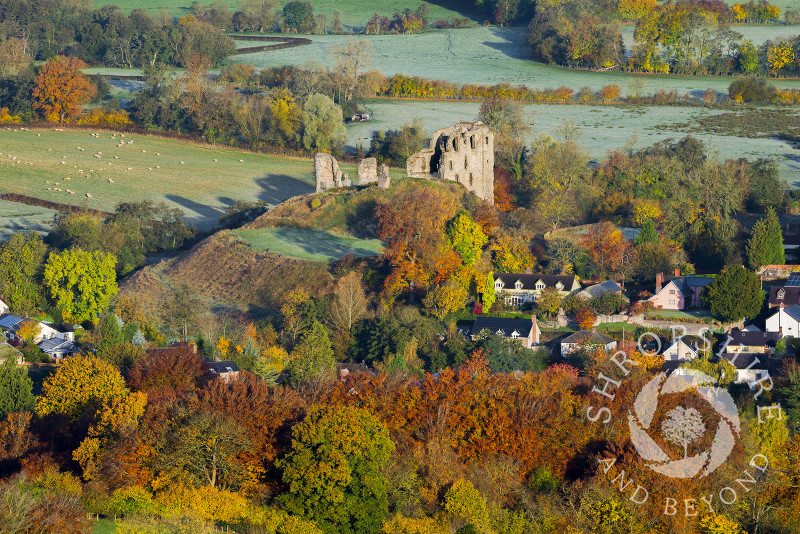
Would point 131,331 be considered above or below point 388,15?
below

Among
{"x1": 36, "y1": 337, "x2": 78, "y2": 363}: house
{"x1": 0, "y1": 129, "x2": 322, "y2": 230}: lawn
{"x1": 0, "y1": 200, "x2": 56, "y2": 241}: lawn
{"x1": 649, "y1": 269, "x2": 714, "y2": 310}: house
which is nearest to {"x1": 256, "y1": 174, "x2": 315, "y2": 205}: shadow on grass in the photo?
{"x1": 0, "y1": 129, "x2": 322, "y2": 230}: lawn

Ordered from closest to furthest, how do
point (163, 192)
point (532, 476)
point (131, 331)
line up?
point (532, 476) < point (131, 331) < point (163, 192)

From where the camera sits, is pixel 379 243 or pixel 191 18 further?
pixel 191 18

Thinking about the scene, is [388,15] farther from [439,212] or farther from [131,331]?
[131,331]

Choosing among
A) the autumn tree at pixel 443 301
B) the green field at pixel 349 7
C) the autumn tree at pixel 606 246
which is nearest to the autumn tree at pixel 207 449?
the autumn tree at pixel 443 301

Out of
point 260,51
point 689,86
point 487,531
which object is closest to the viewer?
point 487,531

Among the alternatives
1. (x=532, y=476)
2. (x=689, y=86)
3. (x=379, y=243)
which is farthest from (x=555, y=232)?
(x=689, y=86)

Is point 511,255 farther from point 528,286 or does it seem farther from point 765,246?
point 765,246
